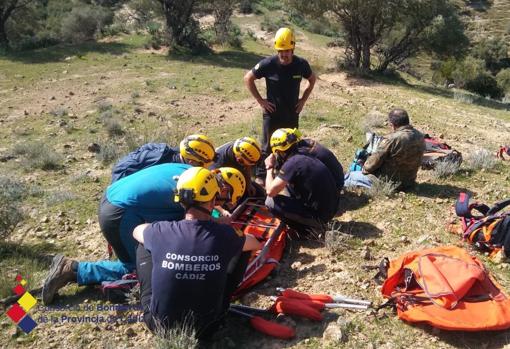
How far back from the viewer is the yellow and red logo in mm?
3680

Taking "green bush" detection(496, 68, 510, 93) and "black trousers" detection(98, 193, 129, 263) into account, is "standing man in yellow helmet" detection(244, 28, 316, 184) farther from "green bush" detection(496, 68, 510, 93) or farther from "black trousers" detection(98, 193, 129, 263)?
"green bush" detection(496, 68, 510, 93)

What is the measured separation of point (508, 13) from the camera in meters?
54.7

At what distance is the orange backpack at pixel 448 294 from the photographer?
3.17 meters

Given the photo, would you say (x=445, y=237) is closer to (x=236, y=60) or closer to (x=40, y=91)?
(x=40, y=91)

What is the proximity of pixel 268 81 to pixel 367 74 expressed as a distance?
1224 cm

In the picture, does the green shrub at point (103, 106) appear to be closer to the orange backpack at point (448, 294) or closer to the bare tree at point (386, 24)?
the bare tree at point (386, 24)

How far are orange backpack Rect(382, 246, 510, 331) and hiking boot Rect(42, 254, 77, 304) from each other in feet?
9.18

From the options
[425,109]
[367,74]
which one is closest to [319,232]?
[425,109]

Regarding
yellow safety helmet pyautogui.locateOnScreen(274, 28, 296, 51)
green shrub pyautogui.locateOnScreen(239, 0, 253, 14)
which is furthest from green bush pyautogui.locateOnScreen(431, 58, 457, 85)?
yellow safety helmet pyautogui.locateOnScreen(274, 28, 296, 51)

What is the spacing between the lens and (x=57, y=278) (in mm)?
3920

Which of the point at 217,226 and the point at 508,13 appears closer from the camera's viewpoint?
the point at 217,226

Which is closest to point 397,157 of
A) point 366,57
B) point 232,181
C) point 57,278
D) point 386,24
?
point 232,181

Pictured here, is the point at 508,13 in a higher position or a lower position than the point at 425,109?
higher

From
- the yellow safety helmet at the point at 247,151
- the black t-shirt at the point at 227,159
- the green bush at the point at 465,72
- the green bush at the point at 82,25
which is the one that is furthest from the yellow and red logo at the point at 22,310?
the green bush at the point at 465,72
